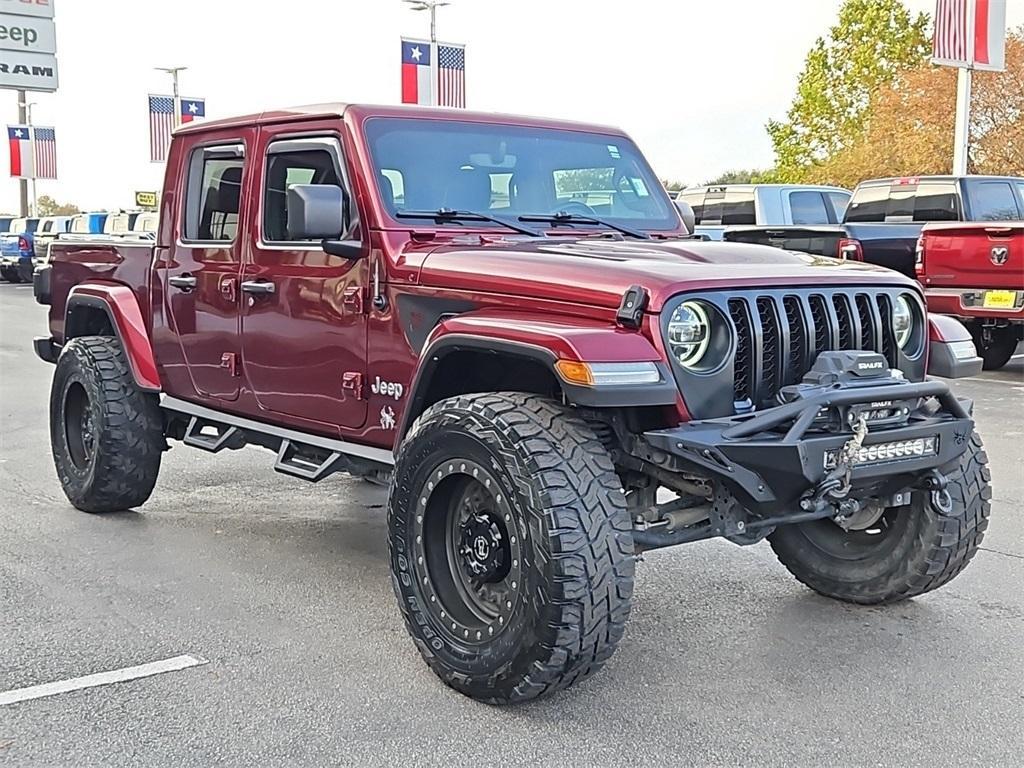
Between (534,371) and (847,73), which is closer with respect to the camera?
(534,371)

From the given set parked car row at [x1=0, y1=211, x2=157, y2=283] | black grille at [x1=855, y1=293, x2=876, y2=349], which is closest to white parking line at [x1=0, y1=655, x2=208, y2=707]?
black grille at [x1=855, y1=293, x2=876, y2=349]

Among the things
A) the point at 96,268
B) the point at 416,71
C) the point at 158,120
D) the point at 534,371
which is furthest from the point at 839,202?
the point at 158,120

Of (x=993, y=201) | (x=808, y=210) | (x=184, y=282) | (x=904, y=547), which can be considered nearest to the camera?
(x=904, y=547)

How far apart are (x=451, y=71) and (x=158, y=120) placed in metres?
11.6

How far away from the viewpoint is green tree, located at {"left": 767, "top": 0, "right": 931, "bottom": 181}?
36.6 m

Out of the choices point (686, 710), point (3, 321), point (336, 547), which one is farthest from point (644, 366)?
point (3, 321)

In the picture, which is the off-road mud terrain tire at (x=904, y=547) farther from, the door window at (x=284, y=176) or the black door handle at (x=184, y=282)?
the black door handle at (x=184, y=282)

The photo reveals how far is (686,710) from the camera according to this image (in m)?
3.83

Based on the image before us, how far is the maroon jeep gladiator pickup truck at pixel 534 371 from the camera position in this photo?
3.67m

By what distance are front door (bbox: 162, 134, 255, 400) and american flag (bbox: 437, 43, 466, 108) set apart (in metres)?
16.5

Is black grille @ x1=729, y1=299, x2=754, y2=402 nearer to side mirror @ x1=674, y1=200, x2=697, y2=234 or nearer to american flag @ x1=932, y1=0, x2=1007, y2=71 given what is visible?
side mirror @ x1=674, y1=200, x2=697, y2=234

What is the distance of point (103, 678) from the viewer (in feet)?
13.4

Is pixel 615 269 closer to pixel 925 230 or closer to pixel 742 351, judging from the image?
pixel 742 351

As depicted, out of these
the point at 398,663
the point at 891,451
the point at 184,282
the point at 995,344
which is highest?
the point at 184,282
